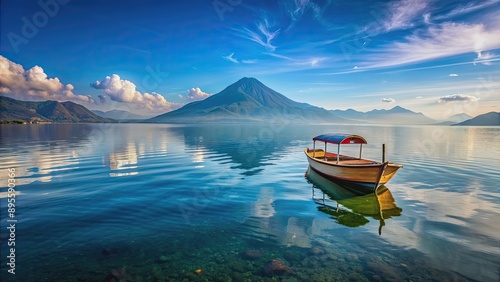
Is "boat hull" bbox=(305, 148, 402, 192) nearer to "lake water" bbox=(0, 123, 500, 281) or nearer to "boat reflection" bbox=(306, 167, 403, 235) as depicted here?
"boat reflection" bbox=(306, 167, 403, 235)

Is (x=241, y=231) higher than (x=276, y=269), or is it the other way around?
(x=241, y=231)

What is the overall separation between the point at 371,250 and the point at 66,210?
745 inches

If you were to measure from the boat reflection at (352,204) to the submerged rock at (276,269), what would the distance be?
21.4ft

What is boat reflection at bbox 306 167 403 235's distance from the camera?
1673cm

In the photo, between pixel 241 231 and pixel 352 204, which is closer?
pixel 241 231

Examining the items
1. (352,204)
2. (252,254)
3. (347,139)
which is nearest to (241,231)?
(252,254)

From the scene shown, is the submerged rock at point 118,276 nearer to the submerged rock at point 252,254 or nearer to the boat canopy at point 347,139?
the submerged rock at point 252,254

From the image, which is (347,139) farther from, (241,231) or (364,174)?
(241,231)

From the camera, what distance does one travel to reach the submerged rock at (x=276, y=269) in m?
10.6

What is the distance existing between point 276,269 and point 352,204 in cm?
1151

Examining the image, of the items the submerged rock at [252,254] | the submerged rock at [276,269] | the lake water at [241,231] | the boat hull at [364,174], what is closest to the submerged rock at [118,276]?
the lake water at [241,231]

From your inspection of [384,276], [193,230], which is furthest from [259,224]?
[384,276]

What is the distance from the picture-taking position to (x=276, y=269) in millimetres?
10766

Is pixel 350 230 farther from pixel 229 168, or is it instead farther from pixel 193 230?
pixel 229 168
